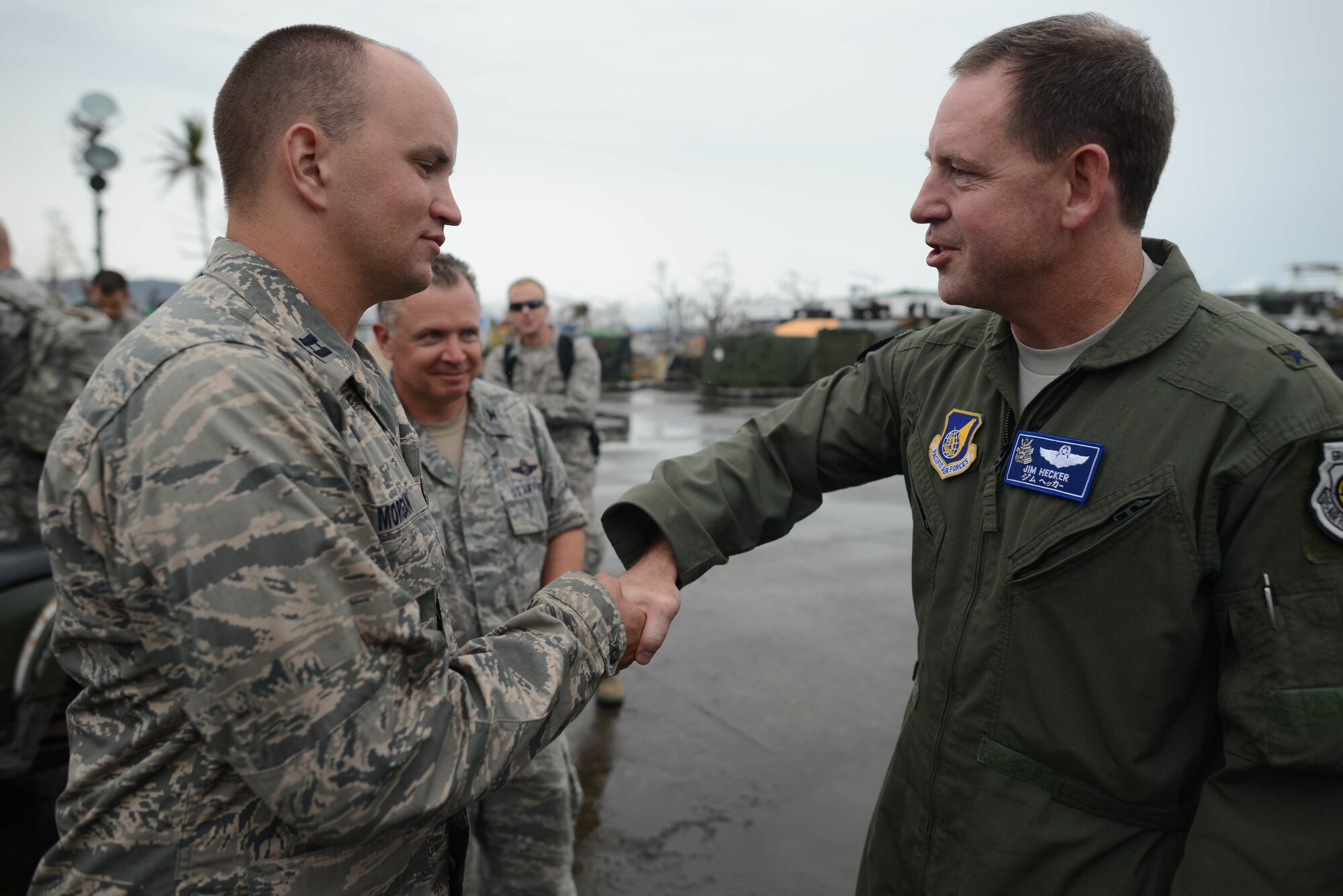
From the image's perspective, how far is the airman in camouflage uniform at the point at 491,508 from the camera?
2.85 m

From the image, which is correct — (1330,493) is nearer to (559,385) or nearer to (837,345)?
(559,385)

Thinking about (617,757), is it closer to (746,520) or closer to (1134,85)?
(746,520)

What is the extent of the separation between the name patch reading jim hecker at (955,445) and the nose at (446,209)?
3.69 ft

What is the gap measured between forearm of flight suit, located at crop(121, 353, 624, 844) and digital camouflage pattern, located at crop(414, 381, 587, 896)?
1.51 meters

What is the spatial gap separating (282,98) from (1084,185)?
1.51 m

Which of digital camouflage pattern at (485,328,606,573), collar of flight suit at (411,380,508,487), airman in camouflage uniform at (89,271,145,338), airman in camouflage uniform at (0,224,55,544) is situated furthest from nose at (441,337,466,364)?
airman in camouflage uniform at (89,271,145,338)

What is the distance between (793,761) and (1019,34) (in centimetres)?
336

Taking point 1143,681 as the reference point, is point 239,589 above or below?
above

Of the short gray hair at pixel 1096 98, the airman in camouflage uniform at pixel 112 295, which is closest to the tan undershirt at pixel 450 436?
the short gray hair at pixel 1096 98

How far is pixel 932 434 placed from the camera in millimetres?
2059

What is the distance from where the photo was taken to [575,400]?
19.2 ft

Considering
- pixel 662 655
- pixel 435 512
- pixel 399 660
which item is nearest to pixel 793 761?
pixel 662 655

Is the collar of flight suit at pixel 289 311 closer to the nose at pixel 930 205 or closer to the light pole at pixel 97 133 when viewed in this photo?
the nose at pixel 930 205

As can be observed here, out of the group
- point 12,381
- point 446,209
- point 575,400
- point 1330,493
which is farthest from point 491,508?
point 12,381
